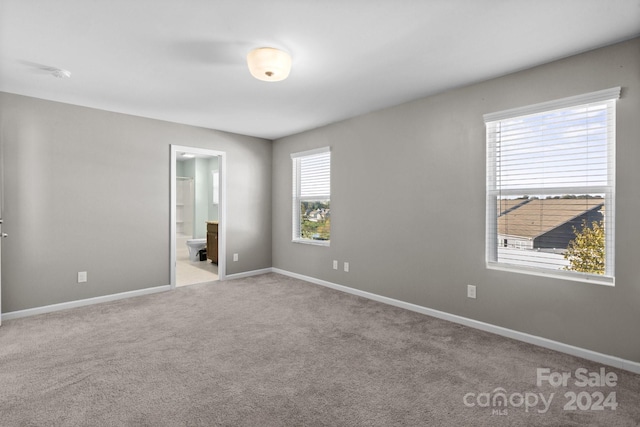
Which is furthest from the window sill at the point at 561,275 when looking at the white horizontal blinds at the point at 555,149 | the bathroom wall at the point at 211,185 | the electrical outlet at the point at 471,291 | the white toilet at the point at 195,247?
the bathroom wall at the point at 211,185

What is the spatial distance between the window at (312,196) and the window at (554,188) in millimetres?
2296

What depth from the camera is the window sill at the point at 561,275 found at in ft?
7.97

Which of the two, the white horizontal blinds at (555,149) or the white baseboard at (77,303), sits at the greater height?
the white horizontal blinds at (555,149)

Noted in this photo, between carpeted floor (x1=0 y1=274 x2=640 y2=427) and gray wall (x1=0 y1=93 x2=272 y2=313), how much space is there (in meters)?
0.51

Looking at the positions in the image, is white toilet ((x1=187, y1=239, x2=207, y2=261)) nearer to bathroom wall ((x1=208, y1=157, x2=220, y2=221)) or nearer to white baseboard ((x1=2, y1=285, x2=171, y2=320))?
bathroom wall ((x1=208, y1=157, x2=220, y2=221))

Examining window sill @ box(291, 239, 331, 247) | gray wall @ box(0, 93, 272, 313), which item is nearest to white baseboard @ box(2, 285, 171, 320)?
gray wall @ box(0, 93, 272, 313)

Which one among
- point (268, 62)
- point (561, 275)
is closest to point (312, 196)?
point (268, 62)

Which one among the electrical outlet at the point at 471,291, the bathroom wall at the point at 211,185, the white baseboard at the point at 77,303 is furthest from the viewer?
the bathroom wall at the point at 211,185

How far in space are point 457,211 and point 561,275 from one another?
100 cm

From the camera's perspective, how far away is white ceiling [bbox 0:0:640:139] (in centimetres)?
194

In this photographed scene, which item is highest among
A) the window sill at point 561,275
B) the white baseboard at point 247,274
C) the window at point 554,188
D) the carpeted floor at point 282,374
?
the window at point 554,188

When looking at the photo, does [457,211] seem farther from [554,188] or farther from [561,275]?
[561,275]

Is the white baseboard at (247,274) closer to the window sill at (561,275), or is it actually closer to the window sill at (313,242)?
the window sill at (313,242)

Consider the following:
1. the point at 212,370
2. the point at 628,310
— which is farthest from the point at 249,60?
the point at 628,310
